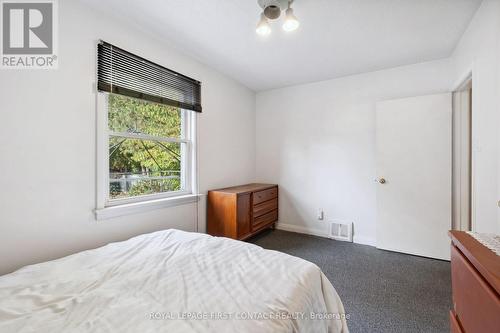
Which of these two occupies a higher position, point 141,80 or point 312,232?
point 141,80

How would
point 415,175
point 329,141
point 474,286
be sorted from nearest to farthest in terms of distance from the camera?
point 474,286 < point 415,175 < point 329,141

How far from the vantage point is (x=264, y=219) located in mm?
3387

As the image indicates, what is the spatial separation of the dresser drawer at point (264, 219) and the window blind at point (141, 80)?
1730mm

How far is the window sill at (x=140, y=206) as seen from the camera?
1.84m

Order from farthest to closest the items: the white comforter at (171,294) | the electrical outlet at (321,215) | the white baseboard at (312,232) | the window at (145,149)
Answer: the electrical outlet at (321,215), the white baseboard at (312,232), the window at (145,149), the white comforter at (171,294)

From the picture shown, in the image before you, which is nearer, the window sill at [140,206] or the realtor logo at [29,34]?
the realtor logo at [29,34]

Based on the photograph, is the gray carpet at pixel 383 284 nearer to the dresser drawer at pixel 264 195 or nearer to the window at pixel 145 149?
the dresser drawer at pixel 264 195

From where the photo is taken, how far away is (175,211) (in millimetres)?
2500

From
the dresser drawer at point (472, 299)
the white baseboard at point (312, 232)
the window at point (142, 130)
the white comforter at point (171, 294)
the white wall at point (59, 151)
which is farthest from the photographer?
the white baseboard at point (312, 232)

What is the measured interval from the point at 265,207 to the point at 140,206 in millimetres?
1852

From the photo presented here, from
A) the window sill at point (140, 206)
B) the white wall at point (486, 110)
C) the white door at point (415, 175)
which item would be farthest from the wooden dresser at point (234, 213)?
the white wall at point (486, 110)

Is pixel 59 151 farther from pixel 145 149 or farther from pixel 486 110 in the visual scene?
pixel 486 110

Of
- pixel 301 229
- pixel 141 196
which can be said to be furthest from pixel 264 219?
pixel 141 196

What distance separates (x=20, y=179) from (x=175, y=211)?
4.32 ft
